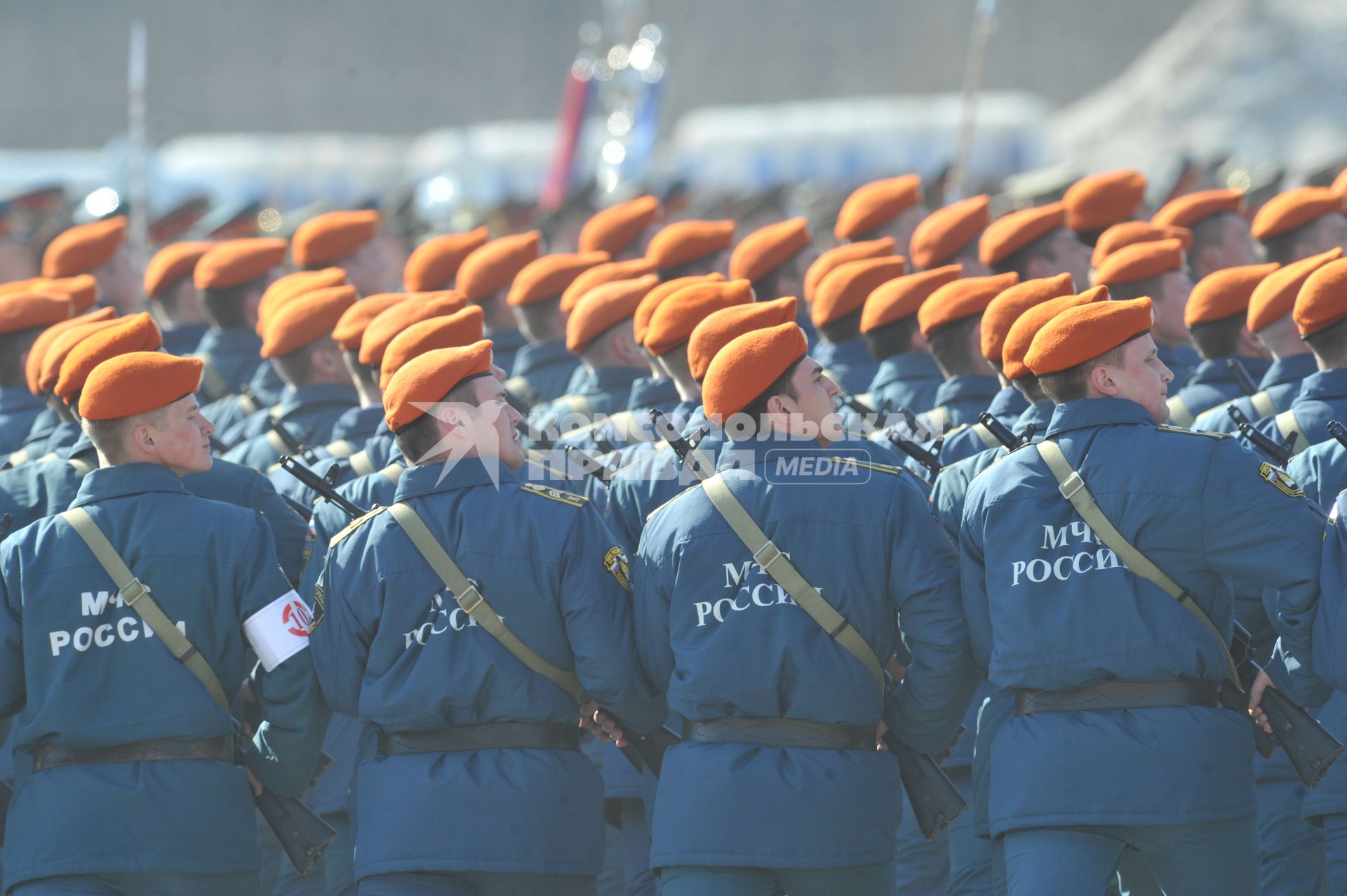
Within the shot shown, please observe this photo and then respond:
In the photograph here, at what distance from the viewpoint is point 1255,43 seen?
88.4ft

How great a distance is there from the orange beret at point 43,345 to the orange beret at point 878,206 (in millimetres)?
3643

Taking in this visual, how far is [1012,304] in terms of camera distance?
5.15 metres

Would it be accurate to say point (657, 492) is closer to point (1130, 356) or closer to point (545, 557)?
point (545, 557)

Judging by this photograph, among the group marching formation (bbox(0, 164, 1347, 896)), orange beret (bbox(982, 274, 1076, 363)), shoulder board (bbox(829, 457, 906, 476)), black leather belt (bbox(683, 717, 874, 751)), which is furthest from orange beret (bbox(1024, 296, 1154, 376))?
black leather belt (bbox(683, 717, 874, 751))

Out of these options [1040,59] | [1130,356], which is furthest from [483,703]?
[1040,59]

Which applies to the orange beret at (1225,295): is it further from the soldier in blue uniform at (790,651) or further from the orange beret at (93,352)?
the orange beret at (93,352)

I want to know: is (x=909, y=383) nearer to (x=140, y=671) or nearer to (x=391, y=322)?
(x=391, y=322)

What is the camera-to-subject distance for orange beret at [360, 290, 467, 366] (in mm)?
5824

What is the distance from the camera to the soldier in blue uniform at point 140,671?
446 centimetres

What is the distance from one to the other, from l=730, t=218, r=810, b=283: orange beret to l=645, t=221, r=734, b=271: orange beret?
33 centimetres

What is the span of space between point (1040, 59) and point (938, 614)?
3954cm

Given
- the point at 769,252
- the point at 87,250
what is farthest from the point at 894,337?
the point at 87,250

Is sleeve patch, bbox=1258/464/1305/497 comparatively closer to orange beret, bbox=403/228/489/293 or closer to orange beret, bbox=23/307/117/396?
orange beret, bbox=23/307/117/396

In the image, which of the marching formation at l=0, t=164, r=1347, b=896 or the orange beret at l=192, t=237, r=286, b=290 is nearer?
the marching formation at l=0, t=164, r=1347, b=896
